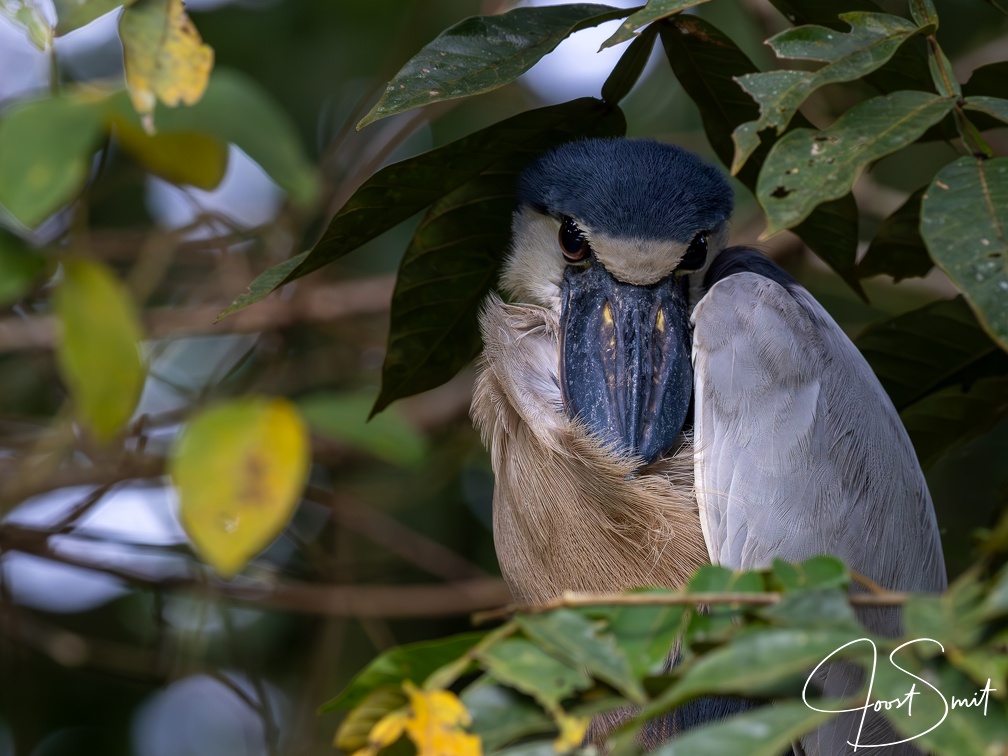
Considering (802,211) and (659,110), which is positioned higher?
(802,211)

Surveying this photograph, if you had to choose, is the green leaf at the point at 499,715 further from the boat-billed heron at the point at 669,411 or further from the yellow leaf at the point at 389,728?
the boat-billed heron at the point at 669,411

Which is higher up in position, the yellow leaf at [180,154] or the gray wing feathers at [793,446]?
the yellow leaf at [180,154]

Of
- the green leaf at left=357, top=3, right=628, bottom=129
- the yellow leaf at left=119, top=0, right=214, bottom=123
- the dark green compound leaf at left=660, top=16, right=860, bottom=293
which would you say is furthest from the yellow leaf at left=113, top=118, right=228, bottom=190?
the dark green compound leaf at left=660, top=16, right=860, bottom=293

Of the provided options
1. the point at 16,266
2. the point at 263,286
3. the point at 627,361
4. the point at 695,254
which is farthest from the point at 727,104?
the point at 16,266

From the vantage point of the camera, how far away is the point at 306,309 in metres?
2.84

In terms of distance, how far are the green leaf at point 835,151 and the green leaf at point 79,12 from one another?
2.42ft

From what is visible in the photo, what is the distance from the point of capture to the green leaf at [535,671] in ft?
2.45

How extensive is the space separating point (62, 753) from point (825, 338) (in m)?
2.63

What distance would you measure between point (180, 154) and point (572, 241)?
784 mm

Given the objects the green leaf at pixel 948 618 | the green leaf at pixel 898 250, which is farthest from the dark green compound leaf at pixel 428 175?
the green leaf at pixel 948 618

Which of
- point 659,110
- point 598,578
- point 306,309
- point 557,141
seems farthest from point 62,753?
point 659,110

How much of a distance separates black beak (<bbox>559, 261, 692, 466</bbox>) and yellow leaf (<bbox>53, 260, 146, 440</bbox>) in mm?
693

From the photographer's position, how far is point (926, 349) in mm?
1668

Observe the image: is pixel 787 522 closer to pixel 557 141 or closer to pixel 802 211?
pixel 802 211
